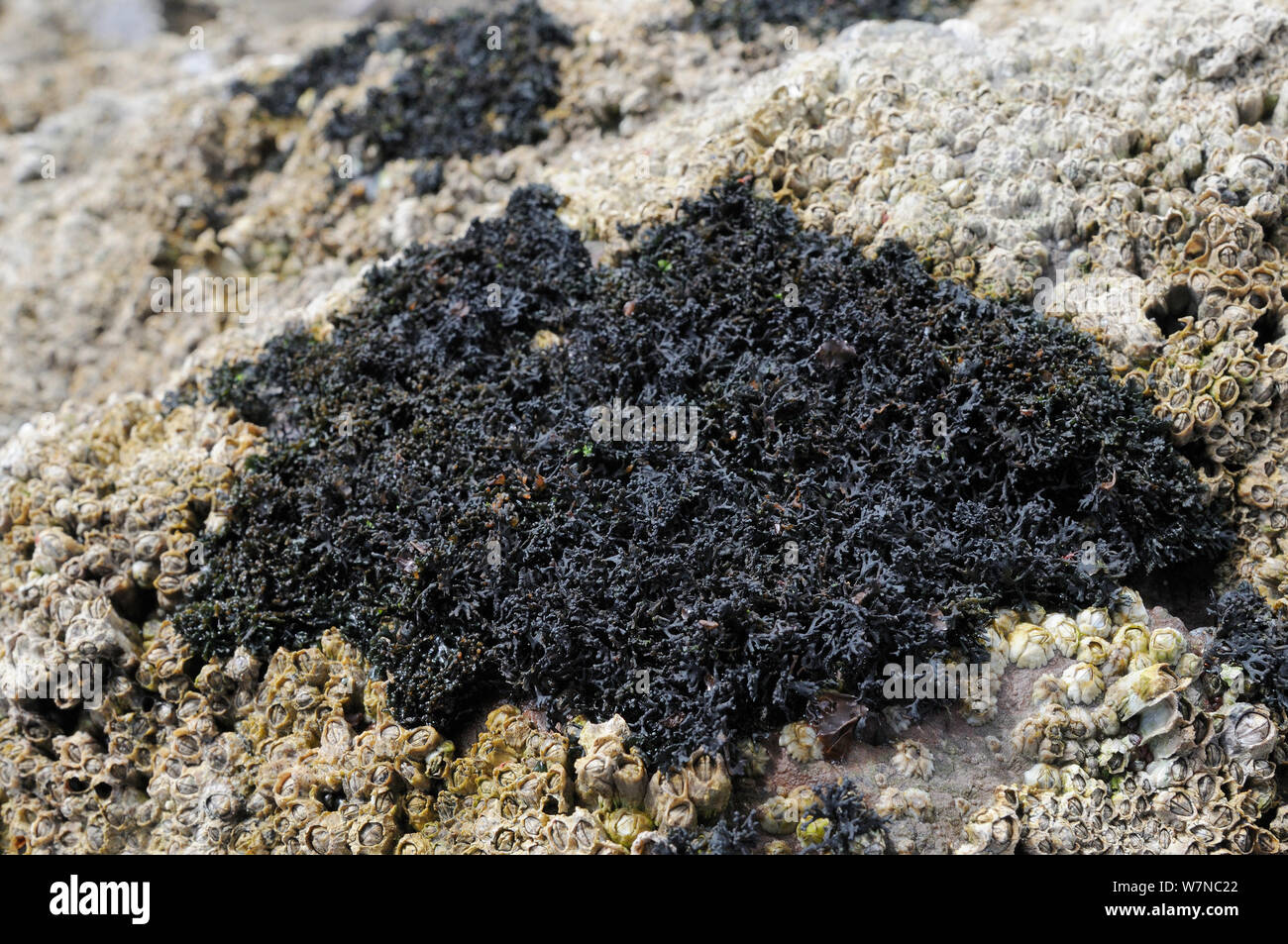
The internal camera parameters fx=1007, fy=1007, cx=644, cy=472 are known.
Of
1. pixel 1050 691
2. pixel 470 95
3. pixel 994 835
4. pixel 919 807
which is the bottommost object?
pixel 994 835

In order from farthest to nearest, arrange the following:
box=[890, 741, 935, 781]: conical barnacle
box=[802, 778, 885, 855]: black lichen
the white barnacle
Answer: the white barnacle, box=[890, 741, 935, 781]: conical barnacle, box=[802, 778, 885, 855]: black lichen

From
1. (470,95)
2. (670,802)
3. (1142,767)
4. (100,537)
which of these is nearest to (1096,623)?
(1142,767)

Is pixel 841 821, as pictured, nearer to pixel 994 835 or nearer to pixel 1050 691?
pixel 994 835

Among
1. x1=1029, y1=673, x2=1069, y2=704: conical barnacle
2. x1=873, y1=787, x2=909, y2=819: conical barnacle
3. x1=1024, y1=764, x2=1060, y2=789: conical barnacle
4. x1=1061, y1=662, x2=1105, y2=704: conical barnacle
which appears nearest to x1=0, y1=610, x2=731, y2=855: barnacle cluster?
x1=873, y1=787, x2=909, y2=819: conical barnacle

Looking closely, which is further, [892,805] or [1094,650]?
[1094,650]

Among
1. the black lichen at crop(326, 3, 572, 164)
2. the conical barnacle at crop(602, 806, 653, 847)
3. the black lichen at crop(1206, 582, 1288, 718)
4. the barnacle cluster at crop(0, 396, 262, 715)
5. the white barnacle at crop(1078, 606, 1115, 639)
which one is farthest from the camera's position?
the black lichen at crop(326, 3, 572, 164)

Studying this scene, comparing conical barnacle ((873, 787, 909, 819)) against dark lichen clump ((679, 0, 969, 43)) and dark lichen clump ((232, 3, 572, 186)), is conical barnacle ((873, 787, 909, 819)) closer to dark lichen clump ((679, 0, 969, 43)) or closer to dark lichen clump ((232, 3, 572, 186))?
dark lichen clump ((232, 3, 572, 186))

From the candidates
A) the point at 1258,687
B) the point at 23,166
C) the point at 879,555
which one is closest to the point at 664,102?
the point at 879,555

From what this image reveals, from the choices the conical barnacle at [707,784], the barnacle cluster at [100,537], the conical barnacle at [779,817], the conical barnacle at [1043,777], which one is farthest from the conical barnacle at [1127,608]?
the barnacle cluster at [100,537]
